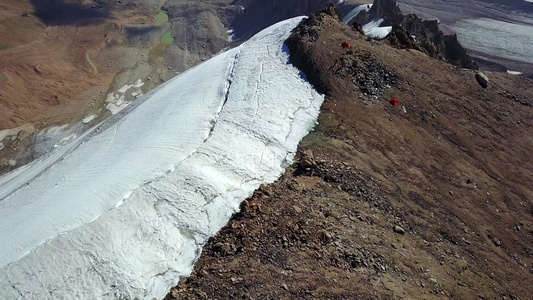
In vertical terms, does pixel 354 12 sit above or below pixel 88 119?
above

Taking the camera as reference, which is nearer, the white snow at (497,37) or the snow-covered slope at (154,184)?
the snow-covered slope at (154,184)

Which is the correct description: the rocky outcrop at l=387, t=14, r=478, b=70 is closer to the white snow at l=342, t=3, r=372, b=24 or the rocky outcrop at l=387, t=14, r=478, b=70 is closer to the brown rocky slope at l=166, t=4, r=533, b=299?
the brown rocky slope at l=166, t=4, r=533, b=299

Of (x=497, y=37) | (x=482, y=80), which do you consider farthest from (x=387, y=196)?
(x=497, y=37)

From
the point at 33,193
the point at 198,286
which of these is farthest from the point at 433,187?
the point at 33,193

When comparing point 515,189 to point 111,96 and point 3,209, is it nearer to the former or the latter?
point 3,209

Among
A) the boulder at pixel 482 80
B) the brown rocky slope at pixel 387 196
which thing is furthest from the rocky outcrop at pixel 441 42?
the brown rocky slope at pixel 387 196

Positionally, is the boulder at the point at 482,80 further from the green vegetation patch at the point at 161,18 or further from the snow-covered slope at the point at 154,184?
the green vegetation patch at the point at 161,18

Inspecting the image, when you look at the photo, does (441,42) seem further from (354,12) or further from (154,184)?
(154,184)
